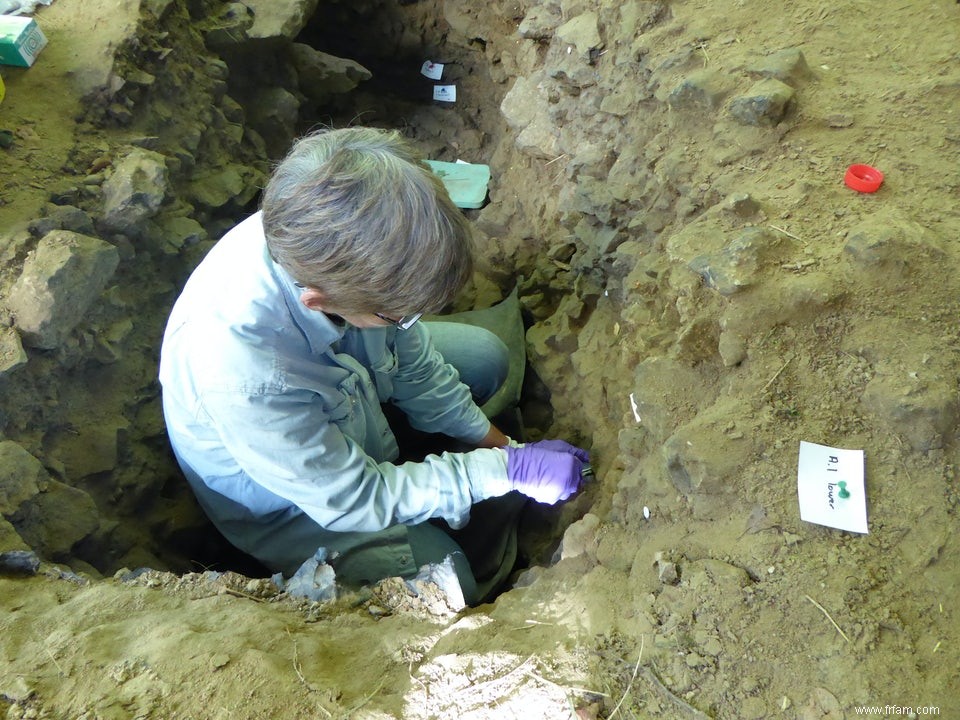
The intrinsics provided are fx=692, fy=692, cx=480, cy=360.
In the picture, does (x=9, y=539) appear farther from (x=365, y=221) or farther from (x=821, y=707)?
(x=821, y=707)

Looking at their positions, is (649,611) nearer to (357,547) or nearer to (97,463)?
(357,547)

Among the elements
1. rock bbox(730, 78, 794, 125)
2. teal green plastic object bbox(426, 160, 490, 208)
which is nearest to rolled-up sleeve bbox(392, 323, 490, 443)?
rock bbox(730, 78, 794, 125)

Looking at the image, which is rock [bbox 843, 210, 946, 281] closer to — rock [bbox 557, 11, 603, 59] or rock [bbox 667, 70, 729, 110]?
rock [bbox 667, 70, 729, 110]

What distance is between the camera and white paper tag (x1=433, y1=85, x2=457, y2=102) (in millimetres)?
3617

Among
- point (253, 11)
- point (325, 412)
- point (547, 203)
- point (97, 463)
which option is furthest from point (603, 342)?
point (253, 11)

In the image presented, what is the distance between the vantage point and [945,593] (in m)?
1.24

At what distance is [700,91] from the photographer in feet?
6.29

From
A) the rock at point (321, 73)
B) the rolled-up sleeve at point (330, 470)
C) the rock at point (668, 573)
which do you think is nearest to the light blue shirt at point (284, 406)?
the rolled-up sleeve at point (330, 470)

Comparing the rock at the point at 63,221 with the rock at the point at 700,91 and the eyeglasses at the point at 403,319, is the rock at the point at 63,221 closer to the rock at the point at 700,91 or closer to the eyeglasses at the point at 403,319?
the eyeglasses at the point at 403,319

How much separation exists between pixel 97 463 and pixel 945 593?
2.05 meters

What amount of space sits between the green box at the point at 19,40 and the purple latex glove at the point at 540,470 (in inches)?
78.4

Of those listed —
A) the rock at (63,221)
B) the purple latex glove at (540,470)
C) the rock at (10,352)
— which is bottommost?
the purple latex glove at (540,470)

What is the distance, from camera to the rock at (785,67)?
1863 mm

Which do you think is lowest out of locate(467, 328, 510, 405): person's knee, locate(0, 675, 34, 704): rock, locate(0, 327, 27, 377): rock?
locate(467, 328, 510, 405): person's knee
